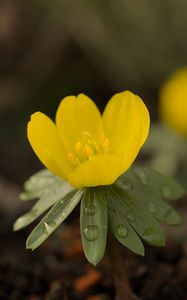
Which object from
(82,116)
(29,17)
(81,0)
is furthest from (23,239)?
(29,17)

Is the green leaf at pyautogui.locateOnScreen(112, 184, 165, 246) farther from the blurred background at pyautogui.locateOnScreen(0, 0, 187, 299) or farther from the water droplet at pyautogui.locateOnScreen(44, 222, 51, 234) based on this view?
the blurred background at pyautogui.locateOnScreen(0, 0, 187, 299)

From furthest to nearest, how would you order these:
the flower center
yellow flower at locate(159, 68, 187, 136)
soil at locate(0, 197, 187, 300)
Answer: yellow flower at locate(159, 68, 187, 136)
soil at locate(0, 197, 187, 300)
the flower center

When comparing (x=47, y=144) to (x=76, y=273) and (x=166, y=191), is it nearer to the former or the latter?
(x=166, y=191)

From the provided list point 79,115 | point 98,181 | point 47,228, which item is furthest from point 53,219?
point 79,115

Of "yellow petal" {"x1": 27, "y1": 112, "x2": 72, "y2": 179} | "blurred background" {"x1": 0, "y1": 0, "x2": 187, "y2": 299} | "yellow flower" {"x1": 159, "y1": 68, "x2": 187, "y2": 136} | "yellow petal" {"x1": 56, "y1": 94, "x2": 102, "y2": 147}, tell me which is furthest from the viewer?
"blurred background" {"x1": 0, "y1": 0, "x2": 187, "y2": 299}

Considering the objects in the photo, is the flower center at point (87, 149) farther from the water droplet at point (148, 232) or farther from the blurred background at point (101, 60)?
the blurred background at point (101, 60)

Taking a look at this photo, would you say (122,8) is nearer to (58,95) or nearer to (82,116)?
(58,95)

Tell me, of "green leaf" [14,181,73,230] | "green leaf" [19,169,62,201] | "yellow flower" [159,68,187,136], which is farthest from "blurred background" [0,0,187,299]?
"green leaf" [14,181,73,230]
